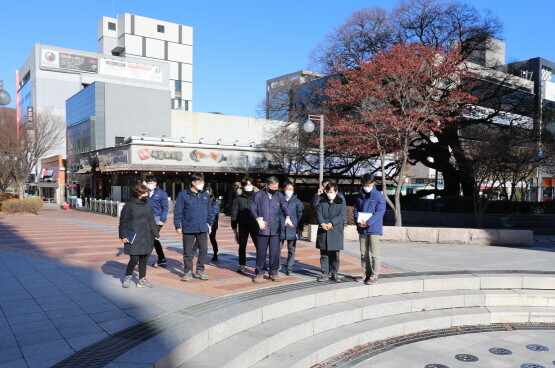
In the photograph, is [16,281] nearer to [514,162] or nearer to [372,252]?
[372,252]

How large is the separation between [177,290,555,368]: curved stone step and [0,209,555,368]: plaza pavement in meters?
1.02

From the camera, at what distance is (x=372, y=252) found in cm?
661

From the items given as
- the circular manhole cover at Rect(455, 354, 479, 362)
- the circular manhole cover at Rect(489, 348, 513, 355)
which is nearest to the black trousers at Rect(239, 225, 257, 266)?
the circular manhole cover at Rect(455, 354, 479, 362)

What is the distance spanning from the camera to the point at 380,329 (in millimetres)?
5797

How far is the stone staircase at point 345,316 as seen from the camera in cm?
437

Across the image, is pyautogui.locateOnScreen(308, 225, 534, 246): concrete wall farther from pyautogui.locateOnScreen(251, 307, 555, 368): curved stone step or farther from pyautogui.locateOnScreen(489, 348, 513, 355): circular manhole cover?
pyautogui.locateOnScreen(489, 348, 513, 355): circular manhole cover

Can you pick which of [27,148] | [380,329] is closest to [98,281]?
[380,329]

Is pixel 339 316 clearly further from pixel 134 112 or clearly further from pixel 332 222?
pixel 134 112

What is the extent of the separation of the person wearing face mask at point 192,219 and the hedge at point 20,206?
67.7ft

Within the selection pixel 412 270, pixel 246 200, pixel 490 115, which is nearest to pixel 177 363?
pixel 246 200

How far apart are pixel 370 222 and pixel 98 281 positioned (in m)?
4.42

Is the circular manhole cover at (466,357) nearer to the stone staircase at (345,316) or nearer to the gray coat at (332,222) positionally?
the stone staircase at (345,316)

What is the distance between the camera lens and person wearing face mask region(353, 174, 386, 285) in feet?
21.3

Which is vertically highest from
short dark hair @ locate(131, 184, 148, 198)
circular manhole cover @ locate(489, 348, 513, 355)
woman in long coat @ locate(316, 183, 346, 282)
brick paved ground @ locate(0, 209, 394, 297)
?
short dark hair @ locate(131, 184, 148, 198)
